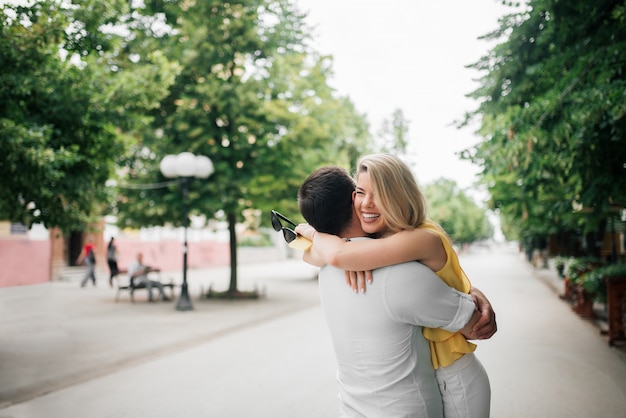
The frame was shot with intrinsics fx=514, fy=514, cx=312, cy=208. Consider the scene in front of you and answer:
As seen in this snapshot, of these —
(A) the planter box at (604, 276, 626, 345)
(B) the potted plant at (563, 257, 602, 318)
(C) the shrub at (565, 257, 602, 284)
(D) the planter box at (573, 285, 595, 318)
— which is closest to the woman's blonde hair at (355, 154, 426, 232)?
(A) the planter box at (604, 276, 626, 345)

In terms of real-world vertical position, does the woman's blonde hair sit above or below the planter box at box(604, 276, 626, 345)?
above

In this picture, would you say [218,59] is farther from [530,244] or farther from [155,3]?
[530,244]

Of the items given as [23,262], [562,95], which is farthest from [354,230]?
[23,262]

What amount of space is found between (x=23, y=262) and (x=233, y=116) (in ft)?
40.8

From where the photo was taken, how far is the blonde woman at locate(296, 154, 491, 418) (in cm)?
179

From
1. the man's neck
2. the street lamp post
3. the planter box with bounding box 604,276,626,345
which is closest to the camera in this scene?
the man's neck

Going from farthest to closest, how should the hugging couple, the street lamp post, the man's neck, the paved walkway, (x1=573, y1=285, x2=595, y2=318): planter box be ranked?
the street lamp post
(x1=573, y1=285, x2=595, y2=318): planter box
the paved walkway
the man's neck
the hugging couple

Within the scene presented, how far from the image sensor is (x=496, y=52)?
7.80 metres

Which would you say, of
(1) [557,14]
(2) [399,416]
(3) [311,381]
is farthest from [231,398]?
(1) [557,14]

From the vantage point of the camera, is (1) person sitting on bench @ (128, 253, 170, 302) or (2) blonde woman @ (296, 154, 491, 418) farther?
(1) person sitting on bench @ (128, 253, 170, 302)

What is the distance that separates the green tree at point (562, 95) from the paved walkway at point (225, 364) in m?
2.58

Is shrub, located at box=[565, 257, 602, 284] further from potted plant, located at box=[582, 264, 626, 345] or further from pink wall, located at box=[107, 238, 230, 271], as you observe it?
pink wall, located at box=[107, 238, 230, 271]

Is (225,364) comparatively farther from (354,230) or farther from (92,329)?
(354,230)

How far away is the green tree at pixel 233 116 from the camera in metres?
14.5
